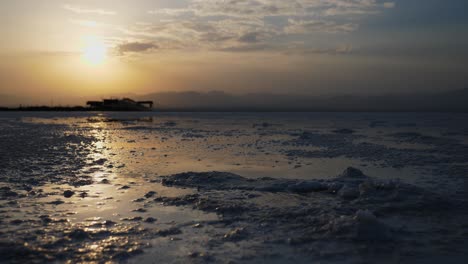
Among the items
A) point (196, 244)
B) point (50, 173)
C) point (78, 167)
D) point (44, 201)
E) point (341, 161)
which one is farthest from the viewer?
point (341, 161)

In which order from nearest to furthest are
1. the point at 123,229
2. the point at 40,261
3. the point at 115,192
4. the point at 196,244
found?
the point at 40,261
the point at 196,244
the point at 123,229
the point at 115,192

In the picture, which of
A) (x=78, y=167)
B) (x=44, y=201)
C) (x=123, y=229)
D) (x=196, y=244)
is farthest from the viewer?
(x=78, y=167)

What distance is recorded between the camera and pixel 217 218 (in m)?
5.91

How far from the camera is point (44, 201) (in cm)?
666

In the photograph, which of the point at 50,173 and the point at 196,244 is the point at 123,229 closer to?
the point at 196,244

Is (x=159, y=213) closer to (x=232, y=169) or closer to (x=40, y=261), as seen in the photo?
(x=40, y=261)

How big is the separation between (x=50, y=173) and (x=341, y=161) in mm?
8970

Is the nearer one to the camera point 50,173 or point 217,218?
point 217,218

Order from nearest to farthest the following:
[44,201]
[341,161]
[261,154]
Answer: [44,201] < [341,161] < [261,154]

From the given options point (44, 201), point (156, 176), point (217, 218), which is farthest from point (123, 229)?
point (156, 176)

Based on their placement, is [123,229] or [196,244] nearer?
[196,244]

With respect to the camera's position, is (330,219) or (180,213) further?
(180,213)

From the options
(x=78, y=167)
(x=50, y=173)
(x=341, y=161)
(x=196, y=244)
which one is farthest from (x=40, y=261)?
(x=341, y=161)

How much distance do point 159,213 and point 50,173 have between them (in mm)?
4861
